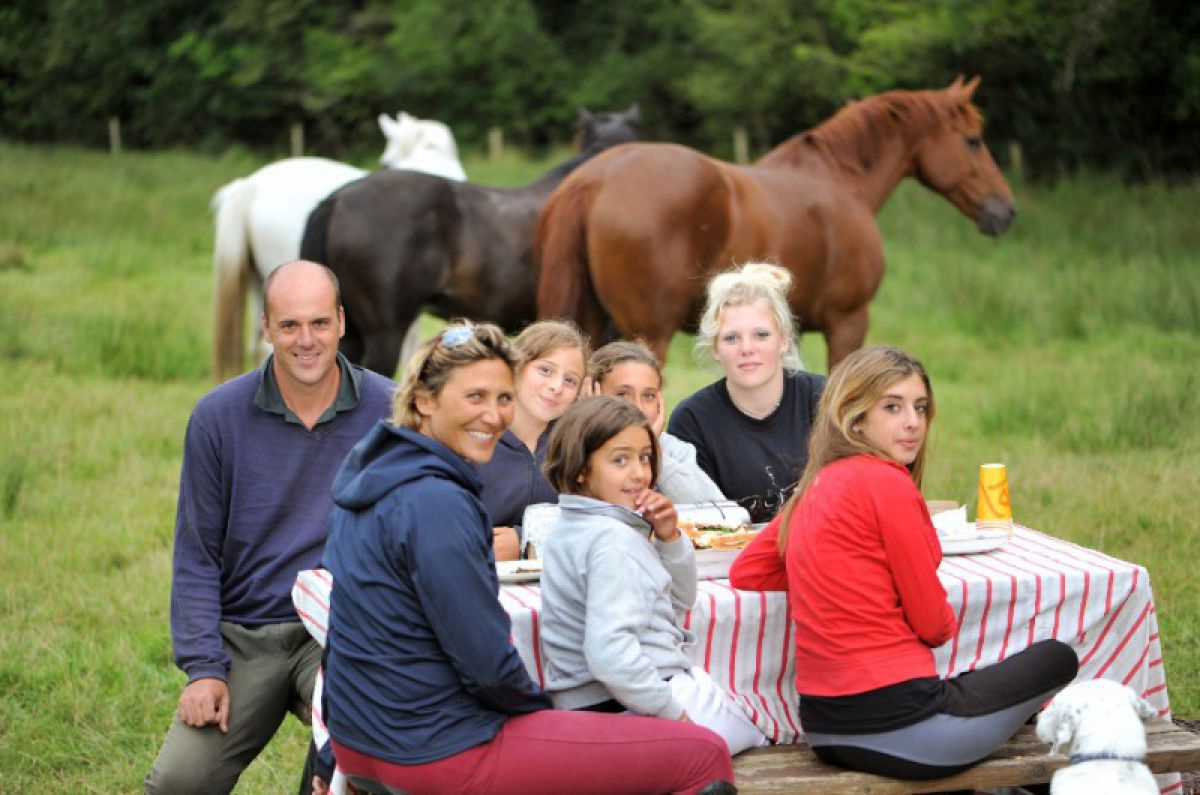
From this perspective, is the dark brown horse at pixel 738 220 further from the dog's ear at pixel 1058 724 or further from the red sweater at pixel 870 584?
the dog's ear at pixel 1058 724

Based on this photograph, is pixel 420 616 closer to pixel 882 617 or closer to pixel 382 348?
pixel 882 617

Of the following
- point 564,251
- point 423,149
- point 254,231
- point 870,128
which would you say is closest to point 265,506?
point 564,251

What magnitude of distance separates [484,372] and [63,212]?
15.2m

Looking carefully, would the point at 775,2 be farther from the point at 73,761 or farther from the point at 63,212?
the point at 73,761

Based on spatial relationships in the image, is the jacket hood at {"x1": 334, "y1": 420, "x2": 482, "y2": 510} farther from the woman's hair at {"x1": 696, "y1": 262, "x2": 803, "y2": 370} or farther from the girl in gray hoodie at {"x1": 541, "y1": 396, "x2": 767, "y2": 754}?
the woman's hair at {"x1": 696, "y1": 262, "x2": 803, "y2": 370}

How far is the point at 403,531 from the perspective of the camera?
265 centimetres

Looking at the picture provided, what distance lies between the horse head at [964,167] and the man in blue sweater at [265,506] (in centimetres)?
581

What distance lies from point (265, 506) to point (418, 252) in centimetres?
456

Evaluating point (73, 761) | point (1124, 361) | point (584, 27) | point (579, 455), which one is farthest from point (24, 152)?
point (579, 455)

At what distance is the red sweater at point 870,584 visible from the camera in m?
3.04

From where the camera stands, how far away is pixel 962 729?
10.0 ft

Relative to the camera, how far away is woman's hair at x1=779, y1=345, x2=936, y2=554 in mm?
3164

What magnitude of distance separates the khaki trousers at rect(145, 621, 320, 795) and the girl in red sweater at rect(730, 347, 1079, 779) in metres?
1.25

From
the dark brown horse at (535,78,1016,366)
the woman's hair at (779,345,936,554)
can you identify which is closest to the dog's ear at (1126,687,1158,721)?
the woman's hair at (779,345,936,554)
